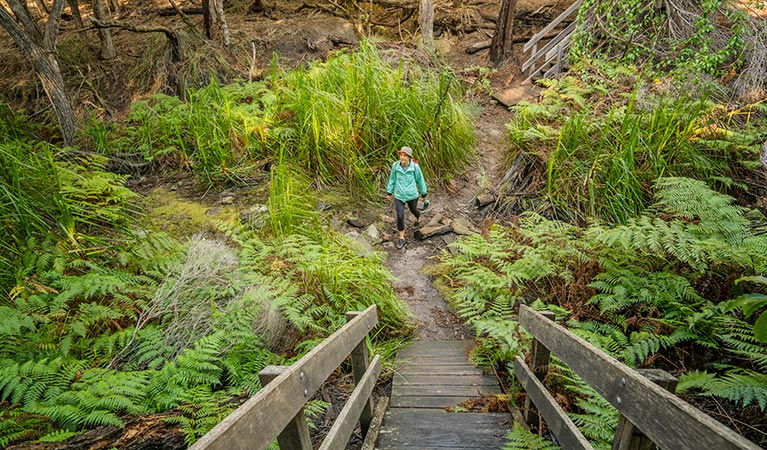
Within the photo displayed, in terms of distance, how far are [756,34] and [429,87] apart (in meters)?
6.03

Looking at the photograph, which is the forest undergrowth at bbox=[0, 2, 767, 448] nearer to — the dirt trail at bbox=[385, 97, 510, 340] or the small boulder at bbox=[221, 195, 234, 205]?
the dirt trail at bbox=[385, 97, 510, 340]

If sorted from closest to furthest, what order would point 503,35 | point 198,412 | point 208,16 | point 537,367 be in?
point 198,412 < point 537,367 < point 208,16 < point 503,35

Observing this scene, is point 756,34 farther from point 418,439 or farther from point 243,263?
point 243,263

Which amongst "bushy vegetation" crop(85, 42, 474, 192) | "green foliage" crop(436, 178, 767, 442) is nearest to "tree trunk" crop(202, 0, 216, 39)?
"bushy vegetation" crop(85, 42, 474, 192)

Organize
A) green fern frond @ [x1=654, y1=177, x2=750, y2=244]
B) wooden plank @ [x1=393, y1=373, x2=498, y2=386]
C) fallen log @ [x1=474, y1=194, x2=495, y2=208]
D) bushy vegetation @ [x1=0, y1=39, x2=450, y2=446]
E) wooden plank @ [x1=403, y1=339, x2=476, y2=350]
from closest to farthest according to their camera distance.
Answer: bushy vegetation @ [x1=0, y1=39, x2=450, y2=446], wooden plank @ [x1=393, y1=373, x2=498, y2=386], green fern frond @ [x1=654, y1=177, x2=750, y2=244], wooden plank @ [x1=403, y1=339, x2=476, y2=350], fallen log @ [x1=474, y1=194, x2=495, y2=208]

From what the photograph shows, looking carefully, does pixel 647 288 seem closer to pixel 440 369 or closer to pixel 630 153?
pixel 440 369

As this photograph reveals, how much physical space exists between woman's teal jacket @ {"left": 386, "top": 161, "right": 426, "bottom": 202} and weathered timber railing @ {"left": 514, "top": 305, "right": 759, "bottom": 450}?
3865 millimetres

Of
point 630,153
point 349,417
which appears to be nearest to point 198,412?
point 349,417

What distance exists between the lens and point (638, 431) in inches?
58.0

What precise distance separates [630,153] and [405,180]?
343 cm

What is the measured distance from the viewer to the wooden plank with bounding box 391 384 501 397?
330cm

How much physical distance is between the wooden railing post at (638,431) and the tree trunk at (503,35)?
39.0ft

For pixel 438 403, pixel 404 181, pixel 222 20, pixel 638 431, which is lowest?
pixel 438 403

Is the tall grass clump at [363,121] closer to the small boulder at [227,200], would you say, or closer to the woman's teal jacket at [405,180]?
the woman's teal jacket at [405,180]
